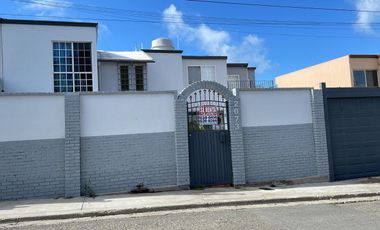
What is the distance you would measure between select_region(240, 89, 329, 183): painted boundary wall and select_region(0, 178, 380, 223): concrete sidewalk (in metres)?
0.96

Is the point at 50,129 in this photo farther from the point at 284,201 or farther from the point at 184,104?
the point at 284,201

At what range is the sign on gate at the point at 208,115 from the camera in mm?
11891

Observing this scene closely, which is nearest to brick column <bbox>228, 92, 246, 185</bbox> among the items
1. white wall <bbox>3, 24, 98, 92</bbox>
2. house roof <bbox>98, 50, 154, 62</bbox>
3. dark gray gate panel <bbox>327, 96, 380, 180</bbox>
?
dark gray gate panel <bbox>327, 96, 380, 180</bbox>

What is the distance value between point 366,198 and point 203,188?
171 inches

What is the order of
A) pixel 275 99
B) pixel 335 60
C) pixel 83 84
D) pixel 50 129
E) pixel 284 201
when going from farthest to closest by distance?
pixel 335 60, pixel 83 84, pixel 275 99, pixel 50 129, pixel 284 201

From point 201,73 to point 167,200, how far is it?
16053 mm

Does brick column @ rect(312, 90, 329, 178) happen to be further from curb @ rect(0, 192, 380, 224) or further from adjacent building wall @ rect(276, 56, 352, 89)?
adjacent building wall @ rect(276, 56, 352, 89)

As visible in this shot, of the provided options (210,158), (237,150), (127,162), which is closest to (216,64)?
(237,150)

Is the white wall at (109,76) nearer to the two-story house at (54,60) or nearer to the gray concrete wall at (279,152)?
the two-story house at (54,60)

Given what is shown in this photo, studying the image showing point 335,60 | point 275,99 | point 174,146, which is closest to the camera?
point 174,146

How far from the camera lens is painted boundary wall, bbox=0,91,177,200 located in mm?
10336

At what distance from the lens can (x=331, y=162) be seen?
42.5ft

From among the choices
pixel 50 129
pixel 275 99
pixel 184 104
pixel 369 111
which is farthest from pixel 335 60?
pixel 50 129

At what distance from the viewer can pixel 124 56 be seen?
21859 mm
